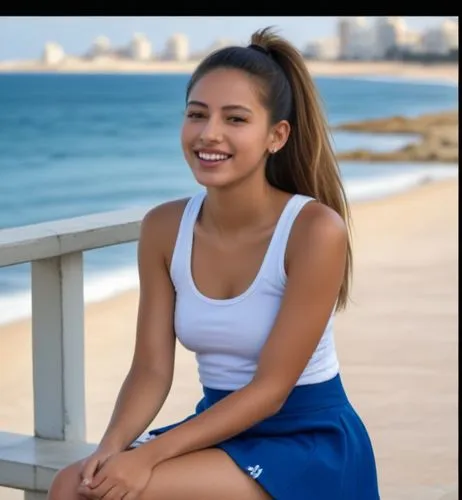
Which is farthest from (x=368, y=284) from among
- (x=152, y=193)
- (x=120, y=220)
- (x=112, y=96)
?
(x=112, y=96)

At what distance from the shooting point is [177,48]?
3559 cm

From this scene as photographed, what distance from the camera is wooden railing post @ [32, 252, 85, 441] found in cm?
295

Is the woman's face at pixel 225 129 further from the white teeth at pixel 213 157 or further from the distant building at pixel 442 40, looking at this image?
the distant building at pixel 442 40

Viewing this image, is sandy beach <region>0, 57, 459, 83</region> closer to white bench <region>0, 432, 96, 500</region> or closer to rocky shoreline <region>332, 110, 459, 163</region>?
rocky shoreline <region>332, 110, 459, 163</region>

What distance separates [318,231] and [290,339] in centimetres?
20

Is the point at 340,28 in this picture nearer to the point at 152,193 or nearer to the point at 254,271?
the point at 152,193

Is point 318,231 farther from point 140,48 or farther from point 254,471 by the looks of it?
point 140,48

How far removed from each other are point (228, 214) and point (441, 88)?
33.9m

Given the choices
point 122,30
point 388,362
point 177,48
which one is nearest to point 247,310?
point 388,362

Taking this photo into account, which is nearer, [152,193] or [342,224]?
[342,224]

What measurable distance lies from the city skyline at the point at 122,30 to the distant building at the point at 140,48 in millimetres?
214

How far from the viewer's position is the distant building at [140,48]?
3597 centimetres

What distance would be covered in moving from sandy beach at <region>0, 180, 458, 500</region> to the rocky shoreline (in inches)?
438

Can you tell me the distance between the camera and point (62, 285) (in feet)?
9.66
